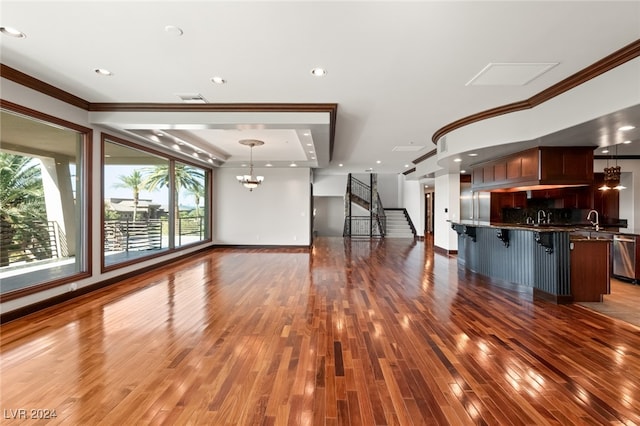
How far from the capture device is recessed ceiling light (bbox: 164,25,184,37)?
2703mm

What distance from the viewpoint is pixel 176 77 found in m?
3.75

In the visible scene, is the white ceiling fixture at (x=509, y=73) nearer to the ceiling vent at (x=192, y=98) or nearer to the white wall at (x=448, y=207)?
the ceiling vent at (x=192, y=98)

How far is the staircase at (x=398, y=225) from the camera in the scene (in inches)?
527

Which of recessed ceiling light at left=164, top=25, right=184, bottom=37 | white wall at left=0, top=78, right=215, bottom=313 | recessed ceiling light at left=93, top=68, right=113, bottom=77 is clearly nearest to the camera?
recessed ceiling light at left=164, top=25, right=184, bottom=37

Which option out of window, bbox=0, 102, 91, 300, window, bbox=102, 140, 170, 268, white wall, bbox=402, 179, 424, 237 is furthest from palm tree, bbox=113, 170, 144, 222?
white wall, bbox=402, 179, 424, 237

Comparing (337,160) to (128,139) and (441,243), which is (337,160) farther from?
(128,139)

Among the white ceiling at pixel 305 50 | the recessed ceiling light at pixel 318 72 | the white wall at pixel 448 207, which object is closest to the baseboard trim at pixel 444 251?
the white wall at pixel 448 207

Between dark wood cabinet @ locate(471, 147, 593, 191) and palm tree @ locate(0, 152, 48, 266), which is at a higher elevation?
dark wood cabinet @ locate(471, 147, 593, 191)

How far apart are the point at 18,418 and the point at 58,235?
11.3 ft

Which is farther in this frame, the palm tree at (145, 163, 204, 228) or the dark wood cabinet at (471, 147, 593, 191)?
the palm tree at (145, 163, 204, 228)

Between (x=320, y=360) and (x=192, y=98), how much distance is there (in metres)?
3.98

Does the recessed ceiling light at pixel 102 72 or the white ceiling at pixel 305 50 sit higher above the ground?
the recessed ceiling light at pixel 102 72

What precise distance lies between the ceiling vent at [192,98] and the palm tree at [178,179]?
305 centimetres

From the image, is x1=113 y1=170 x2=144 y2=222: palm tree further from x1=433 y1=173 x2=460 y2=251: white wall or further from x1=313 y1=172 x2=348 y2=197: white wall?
x1=313 y1=172 x2=348 y2=197: white wall
